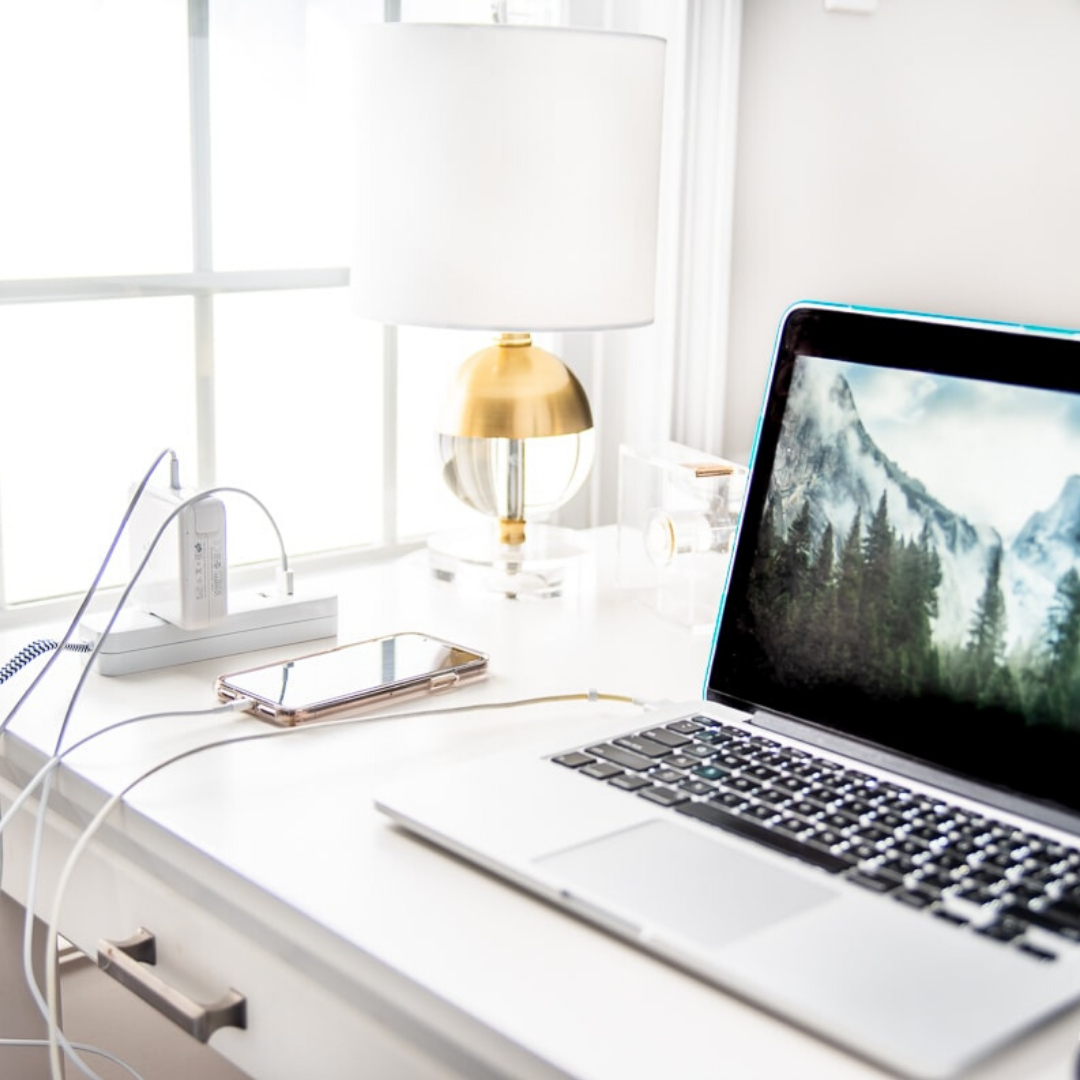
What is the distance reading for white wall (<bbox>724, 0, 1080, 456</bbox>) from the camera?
4.65 ft

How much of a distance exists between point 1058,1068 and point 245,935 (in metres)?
0.41

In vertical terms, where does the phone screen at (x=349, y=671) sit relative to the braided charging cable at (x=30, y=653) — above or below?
below

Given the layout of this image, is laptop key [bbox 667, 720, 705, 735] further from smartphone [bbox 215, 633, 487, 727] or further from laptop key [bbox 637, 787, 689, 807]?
smartphone [bbox 215, 633, 487, 727]

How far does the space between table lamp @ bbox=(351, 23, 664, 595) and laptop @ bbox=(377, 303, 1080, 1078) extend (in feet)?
1.05

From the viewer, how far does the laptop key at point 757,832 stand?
2.31 ft

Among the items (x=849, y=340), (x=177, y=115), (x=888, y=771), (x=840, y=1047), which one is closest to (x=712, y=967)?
(x=840, y=1047)

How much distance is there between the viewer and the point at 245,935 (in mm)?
765

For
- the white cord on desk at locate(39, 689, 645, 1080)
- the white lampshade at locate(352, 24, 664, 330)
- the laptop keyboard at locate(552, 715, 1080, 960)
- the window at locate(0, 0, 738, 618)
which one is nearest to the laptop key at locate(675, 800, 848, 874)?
the laptop keyboard at locate(552, 715, 1080, 960)

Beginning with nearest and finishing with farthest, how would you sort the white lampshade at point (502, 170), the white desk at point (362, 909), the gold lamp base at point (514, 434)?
the white desk at point (362, 909)
the white lampshade at point (502, 170)
the gold lamp base at point (514, 434)

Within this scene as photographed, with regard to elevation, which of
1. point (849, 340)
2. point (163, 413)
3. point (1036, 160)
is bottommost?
point (163, 413)

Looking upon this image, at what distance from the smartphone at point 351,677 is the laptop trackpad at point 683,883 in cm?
29

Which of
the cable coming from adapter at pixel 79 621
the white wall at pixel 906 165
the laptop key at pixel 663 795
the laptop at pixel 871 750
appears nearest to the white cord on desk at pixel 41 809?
the cable coming from adapter at pixel 79 621

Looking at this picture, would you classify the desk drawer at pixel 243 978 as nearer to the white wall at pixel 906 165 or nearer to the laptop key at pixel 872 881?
the laptop key at pixel 872 881

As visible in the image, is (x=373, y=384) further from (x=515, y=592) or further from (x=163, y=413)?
(x=515, y=592)
